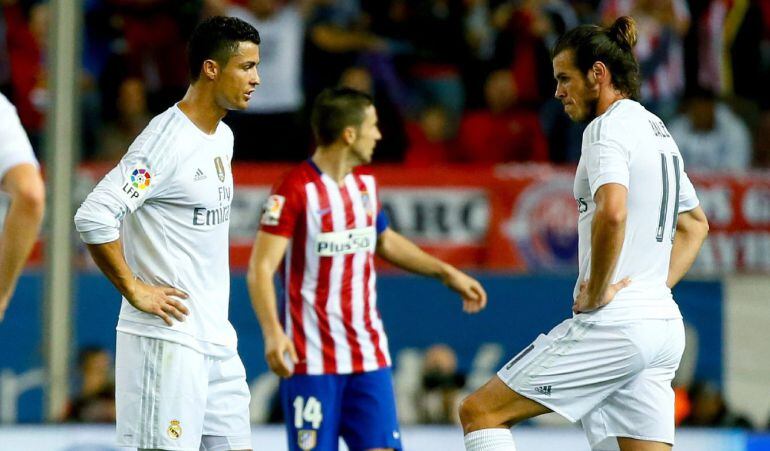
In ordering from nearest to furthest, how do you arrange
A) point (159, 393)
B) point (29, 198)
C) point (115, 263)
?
point (29, 198)
point (115, 263)
point (159, 393)

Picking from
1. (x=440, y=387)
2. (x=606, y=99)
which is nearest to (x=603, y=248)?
(x=606, y=99)

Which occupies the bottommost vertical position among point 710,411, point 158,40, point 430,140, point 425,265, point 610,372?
point 710,411

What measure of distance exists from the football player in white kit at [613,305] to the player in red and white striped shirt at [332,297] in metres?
1.11

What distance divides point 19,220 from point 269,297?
194cm

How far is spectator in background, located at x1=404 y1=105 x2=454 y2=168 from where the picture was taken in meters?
9.90

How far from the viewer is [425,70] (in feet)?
33.9

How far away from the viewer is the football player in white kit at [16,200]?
11.7 ft

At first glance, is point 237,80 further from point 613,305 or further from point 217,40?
point 613,305

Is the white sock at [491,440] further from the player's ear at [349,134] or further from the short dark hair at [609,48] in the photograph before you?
the player's ear at [349,134]

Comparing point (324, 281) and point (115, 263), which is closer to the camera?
point (115, 263)

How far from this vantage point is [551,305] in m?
8.48

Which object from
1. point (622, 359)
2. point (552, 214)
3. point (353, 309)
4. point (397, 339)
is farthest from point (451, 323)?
point (622, 359)

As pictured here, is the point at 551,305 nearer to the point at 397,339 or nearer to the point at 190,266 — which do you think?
the point at 397,339

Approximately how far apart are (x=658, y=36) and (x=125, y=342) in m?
6.64
